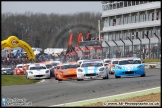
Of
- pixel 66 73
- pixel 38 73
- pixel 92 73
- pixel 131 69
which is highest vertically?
pixel 131 69

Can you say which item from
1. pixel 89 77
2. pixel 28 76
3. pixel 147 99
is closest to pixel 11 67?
pixel 28 76

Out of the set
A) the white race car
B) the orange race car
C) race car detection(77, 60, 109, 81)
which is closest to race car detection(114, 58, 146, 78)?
race car detection(77, 60, 109, 81)

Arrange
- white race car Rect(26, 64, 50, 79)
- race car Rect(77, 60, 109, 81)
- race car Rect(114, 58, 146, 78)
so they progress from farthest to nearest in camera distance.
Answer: white race car Rect(26, 64, 50, 79) → race car Rect(114, 58, 146, 78) → race car Rect(77, 60, 109, 81)

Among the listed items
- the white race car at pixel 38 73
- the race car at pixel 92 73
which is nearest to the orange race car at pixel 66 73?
the race car at pixel 92 73

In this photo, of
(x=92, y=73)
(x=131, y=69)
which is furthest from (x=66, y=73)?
(x=131, y=69)

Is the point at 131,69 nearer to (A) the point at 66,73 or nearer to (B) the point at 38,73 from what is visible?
(A) the point at 66,73

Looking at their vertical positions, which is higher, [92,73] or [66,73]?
[92,73]

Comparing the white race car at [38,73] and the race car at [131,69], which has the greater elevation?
the race car at [131,69]

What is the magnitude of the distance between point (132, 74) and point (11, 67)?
29.7 metres

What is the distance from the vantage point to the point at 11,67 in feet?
184

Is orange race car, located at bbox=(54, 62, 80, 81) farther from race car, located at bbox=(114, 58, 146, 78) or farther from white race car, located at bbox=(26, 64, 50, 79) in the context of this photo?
white race car, located at bbox=(26, 64, 50, 79)

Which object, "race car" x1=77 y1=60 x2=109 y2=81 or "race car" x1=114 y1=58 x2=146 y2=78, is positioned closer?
"race car" x1=77 y1=60 x2=109 y2=81

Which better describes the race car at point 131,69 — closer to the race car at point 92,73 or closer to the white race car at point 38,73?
the race car at point 92,73

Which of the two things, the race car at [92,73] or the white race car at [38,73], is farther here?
the white race car at [38,73]
